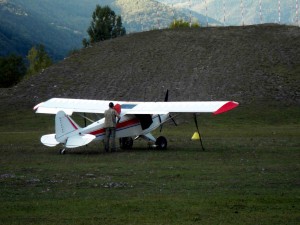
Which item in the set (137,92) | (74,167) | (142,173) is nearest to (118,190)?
(142,173)

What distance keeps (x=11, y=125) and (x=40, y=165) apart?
91.5 feet

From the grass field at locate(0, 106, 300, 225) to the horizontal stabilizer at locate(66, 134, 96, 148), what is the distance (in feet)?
1.50

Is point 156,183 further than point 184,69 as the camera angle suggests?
No

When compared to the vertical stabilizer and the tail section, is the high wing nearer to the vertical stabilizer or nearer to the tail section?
the tail section

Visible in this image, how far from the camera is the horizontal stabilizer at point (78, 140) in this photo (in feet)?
93.3

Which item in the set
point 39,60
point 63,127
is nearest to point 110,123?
point 63,127

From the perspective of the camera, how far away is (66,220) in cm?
1496

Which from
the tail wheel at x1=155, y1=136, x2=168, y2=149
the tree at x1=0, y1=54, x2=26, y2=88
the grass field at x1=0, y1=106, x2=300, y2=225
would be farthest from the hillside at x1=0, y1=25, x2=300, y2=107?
the tree at x1=0, y1=54, x2=26, y2=88

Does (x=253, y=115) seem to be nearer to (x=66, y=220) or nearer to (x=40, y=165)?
(x=40, y=165)

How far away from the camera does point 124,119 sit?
31562mm

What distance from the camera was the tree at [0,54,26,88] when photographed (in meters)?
112

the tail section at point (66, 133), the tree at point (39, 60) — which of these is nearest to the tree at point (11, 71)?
the tree at point (39, 60)

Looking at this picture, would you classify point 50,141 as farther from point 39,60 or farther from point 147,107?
A: point 39,60

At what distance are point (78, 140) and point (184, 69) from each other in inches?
1509
